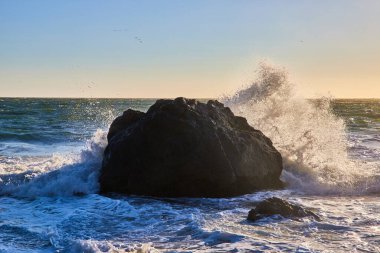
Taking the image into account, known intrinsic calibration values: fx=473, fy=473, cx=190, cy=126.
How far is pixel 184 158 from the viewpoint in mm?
9992

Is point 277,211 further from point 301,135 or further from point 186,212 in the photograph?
point 301,135

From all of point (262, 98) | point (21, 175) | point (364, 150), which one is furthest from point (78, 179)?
point (364, 150)

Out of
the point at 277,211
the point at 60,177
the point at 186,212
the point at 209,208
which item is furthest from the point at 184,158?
the point at 60,177

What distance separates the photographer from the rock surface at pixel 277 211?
7.62 metres

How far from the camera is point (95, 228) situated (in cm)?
731

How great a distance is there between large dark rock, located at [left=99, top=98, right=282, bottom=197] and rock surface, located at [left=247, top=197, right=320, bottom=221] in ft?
7.12

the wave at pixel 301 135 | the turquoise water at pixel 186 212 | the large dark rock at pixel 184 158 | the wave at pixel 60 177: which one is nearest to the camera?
the turquoise water at pixel 186 212

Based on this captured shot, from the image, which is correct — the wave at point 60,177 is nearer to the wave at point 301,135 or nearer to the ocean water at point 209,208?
the ocean water at point 209,208

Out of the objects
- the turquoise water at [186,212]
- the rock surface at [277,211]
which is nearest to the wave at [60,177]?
the turquoise water at [186,212]

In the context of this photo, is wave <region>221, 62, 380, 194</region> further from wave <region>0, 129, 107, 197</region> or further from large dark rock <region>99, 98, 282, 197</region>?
wave <region>0, 129, 107, 197</region>

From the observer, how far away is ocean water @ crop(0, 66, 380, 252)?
6375mm

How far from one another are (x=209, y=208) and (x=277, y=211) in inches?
55.3

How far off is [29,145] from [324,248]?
17604 mm

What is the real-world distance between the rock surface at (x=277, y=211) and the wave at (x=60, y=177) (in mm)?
4130
